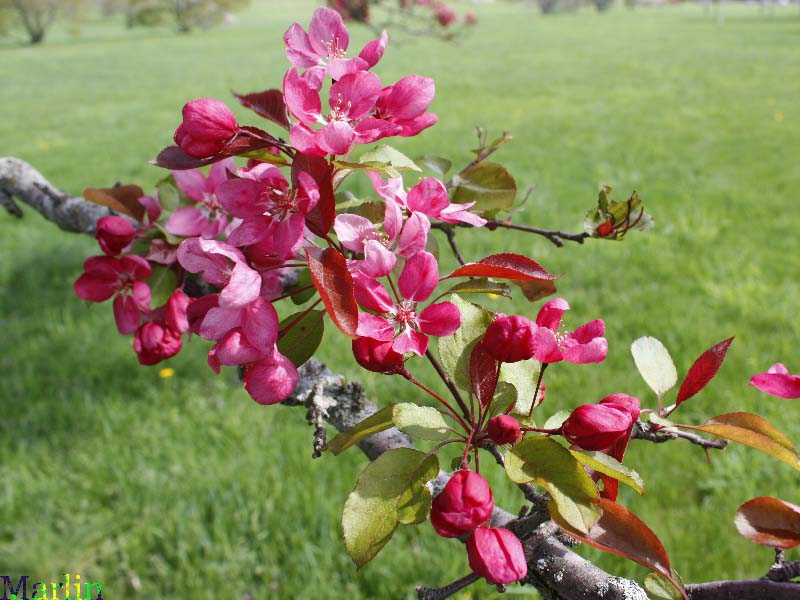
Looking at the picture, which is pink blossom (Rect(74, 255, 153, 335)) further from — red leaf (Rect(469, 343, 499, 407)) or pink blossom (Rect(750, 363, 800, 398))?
pink blossom (Rect(750, 363, 800, 398))

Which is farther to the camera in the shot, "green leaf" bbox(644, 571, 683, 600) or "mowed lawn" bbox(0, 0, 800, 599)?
"mowed lawn" bbox(0, 0, 800, 599)

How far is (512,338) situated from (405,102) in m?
0.24

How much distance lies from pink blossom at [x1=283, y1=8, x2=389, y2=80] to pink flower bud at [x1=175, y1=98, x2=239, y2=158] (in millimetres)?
102

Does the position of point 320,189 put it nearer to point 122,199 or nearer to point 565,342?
point 565,342

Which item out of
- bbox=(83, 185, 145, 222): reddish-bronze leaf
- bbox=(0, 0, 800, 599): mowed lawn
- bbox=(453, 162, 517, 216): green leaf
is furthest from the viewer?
bbox=(0, 0, 800, 599): mowed lawn

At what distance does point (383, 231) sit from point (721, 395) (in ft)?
7.40

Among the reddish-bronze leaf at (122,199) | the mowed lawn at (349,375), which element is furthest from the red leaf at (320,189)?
the mowed lawn at (349,375)

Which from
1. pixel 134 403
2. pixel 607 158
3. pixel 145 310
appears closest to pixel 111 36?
pixel 607 158

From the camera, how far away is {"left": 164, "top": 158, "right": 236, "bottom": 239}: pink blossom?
2.74ft

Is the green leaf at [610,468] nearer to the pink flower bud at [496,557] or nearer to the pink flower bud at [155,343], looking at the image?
the pink flower bud at [496,557]

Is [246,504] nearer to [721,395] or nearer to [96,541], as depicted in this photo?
[96,541]

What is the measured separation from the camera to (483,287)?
0.62m

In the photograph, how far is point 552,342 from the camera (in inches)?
23.5

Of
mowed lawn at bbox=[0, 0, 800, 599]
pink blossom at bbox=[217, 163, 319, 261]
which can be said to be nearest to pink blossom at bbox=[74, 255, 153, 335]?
pink blossom at bbox=[217, 163, 319, 261]
